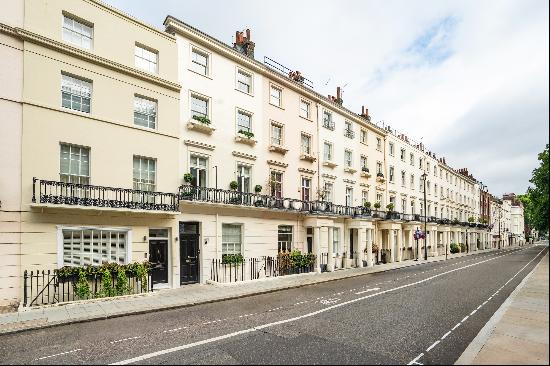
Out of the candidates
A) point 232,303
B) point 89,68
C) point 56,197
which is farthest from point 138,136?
point 232,303

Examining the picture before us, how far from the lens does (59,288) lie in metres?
13.0

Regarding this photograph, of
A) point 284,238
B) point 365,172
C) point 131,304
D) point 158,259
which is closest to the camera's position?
point 131,304

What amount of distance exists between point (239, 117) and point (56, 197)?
456 inches

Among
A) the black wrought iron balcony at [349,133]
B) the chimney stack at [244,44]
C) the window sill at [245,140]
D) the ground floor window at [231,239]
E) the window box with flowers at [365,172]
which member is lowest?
the ground floor window at [231,239]

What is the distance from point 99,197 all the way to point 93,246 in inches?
83.5

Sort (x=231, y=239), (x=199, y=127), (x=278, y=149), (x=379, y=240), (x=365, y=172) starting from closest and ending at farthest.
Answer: (x=199, y=127) < (x=231, y=239) < (x=278, y=149) < (x=365, y=172) < (x=379, y=240)

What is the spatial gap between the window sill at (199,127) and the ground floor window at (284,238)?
27.1ft

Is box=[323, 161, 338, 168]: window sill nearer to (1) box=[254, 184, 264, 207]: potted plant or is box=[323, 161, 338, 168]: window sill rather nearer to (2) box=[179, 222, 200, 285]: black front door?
(1) box=[254, 184, 264, 207]: potted plant

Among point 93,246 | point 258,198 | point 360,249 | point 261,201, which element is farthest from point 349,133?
point 93,246

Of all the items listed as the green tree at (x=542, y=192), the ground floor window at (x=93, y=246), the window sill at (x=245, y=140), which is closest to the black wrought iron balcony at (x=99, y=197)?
the ground floor window at (x=93, y=246)

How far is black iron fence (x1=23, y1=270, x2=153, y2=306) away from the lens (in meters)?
12.3

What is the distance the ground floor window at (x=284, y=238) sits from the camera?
23.0m

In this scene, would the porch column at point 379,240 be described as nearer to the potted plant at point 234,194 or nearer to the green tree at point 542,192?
the potted plant at point 234,194

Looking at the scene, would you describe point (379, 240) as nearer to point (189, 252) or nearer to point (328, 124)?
point (328, 124)
